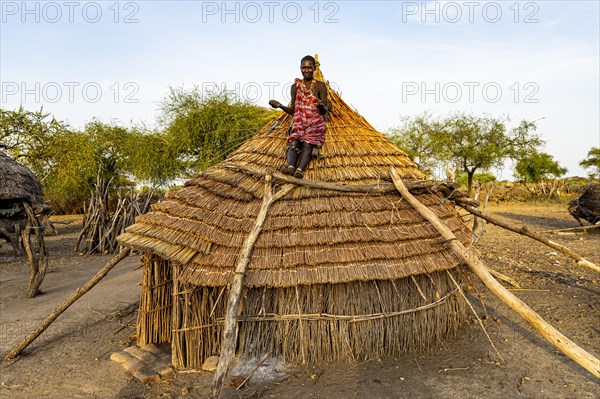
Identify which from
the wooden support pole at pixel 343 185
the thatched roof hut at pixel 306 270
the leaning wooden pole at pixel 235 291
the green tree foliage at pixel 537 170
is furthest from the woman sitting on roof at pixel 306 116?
the green tree foliage at pixel 537 170

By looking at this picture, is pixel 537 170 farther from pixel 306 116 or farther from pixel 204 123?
pixel 306 116

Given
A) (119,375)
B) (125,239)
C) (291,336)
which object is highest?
(125,239)

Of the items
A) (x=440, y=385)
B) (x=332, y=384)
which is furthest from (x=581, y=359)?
(x=332, y=384)

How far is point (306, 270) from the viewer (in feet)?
14.9

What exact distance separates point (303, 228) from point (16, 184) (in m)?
10.4

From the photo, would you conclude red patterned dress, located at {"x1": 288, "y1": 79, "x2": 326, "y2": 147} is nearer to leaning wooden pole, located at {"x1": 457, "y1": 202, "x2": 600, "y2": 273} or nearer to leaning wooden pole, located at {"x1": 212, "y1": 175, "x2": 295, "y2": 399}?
leaning wooden pole, located at {"x1": 212, "y1": 175, "x2": 295, "y2": 399}

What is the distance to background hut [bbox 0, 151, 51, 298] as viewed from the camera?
8.59m

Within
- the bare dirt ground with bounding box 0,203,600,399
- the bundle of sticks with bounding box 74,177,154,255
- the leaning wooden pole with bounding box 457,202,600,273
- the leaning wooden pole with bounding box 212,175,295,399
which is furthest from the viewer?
the bundle of sticks with bounding box 74,177,154,255

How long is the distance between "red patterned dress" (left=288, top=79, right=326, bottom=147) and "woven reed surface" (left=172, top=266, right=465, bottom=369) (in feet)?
6.71

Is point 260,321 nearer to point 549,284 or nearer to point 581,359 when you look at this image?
point 581,359

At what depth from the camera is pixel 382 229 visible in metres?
4.94

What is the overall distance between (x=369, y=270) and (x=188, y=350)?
243cm

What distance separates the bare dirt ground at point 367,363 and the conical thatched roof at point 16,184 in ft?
10.0

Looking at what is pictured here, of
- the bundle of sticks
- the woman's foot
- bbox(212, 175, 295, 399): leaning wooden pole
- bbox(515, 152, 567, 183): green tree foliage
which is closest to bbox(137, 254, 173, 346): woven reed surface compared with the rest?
bbox(212, 175, 295, 399): leaning wooden pole
